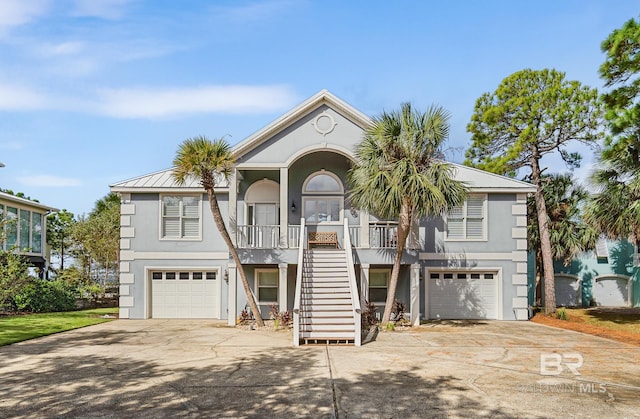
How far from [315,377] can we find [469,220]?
41.8 feet

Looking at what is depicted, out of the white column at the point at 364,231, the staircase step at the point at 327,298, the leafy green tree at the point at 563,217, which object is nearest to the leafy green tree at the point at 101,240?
the white column at the point at 364,231

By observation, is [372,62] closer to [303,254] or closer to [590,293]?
[303,254]

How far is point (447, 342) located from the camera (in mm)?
14078

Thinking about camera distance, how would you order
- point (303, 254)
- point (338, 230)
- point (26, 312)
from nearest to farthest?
point (303, 254) < point (338, 230) < point (26, 312)

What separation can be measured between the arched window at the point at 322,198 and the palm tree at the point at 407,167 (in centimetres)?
417

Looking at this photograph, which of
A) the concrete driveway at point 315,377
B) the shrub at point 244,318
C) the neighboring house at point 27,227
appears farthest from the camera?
the neighboring house at point 27,227

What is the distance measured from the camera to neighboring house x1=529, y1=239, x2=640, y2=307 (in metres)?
29.0

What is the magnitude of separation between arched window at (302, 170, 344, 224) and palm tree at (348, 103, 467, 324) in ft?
13.7

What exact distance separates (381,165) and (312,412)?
31.5 feet

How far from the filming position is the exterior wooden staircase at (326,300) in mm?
13883

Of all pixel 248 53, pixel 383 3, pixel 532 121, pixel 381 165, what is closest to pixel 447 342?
→ pixel 381 165

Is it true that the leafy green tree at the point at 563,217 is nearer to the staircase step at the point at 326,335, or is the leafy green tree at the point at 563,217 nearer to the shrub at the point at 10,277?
the staircase step at the point at 326,335

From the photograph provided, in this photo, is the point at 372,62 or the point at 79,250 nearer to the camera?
the point at 372,62

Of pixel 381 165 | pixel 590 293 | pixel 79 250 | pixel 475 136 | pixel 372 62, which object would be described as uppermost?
pixel 372 62
